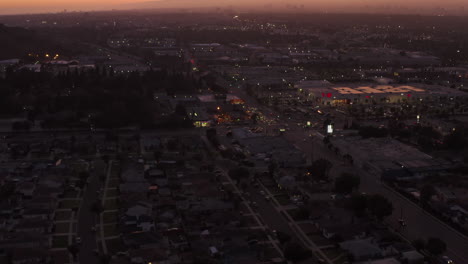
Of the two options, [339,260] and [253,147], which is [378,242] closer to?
[339,260]

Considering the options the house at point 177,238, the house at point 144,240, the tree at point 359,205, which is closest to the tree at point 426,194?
the tree at point 359,205

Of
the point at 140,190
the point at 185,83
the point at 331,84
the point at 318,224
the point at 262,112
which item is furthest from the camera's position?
the point at 331,84

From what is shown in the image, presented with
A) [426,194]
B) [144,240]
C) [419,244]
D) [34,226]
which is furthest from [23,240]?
[426,194]

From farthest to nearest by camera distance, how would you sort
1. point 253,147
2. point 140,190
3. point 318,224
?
1. point 253,147
2. point 140,190
3. point 318,224

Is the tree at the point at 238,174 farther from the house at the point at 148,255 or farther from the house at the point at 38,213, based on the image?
the house at the point at 38,213

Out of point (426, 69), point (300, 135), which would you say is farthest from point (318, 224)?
point (426, 69)
